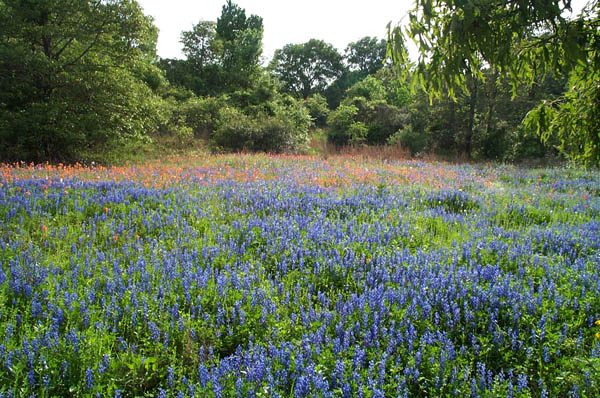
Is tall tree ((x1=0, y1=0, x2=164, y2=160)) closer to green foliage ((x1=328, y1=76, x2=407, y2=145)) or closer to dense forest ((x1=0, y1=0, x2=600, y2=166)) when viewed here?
dense forest ((x1=0, y1=0, x2=600, y2=166))

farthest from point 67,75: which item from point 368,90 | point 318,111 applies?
point 368,90

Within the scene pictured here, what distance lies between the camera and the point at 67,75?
38.8ft

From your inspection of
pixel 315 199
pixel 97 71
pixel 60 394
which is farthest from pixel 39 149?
pixel 60 394

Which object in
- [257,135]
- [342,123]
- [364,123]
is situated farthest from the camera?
[364,123]

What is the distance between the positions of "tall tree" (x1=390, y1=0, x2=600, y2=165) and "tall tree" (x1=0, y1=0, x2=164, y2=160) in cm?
1220

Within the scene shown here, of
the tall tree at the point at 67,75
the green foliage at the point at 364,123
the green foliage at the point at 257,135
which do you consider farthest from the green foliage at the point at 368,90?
the tall tree at the point at 67,75

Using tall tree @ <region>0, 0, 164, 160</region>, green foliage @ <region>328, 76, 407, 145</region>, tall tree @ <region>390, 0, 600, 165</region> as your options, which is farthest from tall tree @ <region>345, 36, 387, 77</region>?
tall tree @ <region>390, 0, 600, 165</region>

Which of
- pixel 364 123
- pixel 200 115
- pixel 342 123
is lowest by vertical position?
pixel 200 115

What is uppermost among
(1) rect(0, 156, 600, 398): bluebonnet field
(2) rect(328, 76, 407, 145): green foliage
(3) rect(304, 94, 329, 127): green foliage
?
(3) rect(304, 94, 329, 127): green foliage

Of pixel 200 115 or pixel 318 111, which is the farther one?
pixel 318 111

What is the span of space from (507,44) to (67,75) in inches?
523

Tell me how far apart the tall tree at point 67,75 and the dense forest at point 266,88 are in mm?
Result: 41

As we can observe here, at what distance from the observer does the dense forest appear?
103 inches

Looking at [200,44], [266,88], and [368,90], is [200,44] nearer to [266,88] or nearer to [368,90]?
[266,88]
